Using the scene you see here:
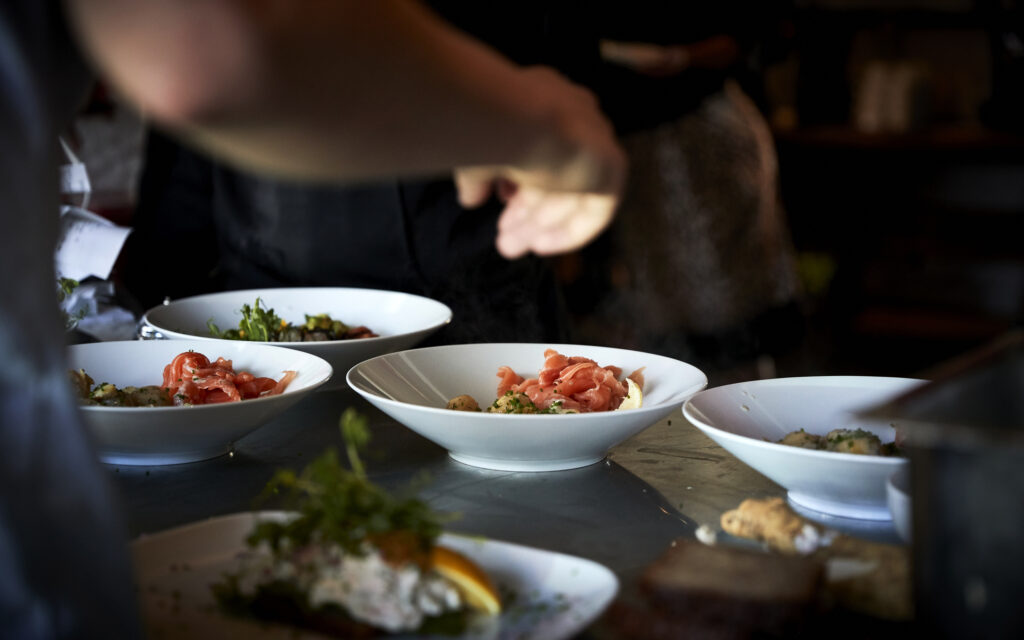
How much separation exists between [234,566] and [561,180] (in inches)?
19.4

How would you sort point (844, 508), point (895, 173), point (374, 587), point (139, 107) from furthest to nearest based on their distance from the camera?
point (895, 173), point (844, 508), point (374, 587), point (139, 107)

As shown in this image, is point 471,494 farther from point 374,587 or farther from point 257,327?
point 257,327

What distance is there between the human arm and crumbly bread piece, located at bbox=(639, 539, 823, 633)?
1.28 ft

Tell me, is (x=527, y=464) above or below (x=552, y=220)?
below

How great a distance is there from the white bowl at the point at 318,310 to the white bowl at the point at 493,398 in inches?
9.3

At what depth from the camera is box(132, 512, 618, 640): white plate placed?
34.7 inches

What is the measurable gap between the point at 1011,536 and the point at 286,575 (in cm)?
59

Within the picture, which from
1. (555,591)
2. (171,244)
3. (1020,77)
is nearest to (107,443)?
(555,591)

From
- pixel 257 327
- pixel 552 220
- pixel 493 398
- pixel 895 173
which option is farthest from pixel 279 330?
pixel 895 173

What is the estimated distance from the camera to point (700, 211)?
4.11 m

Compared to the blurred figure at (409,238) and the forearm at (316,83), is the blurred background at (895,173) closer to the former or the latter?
the blurred figure at (409,238)

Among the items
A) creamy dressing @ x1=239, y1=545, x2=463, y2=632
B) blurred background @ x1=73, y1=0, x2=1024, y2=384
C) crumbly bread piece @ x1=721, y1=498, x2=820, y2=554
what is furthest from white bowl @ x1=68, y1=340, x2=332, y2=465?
blurred background @ x1=73, y1=0, x2=1024, y2=384

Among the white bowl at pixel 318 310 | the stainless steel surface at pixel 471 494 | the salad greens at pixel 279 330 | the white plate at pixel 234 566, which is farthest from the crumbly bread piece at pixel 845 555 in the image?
the salad greens at pixel 279 330

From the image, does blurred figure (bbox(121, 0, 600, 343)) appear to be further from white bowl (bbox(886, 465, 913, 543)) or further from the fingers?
white bowl (bbox(886, 465, 913, 543))
